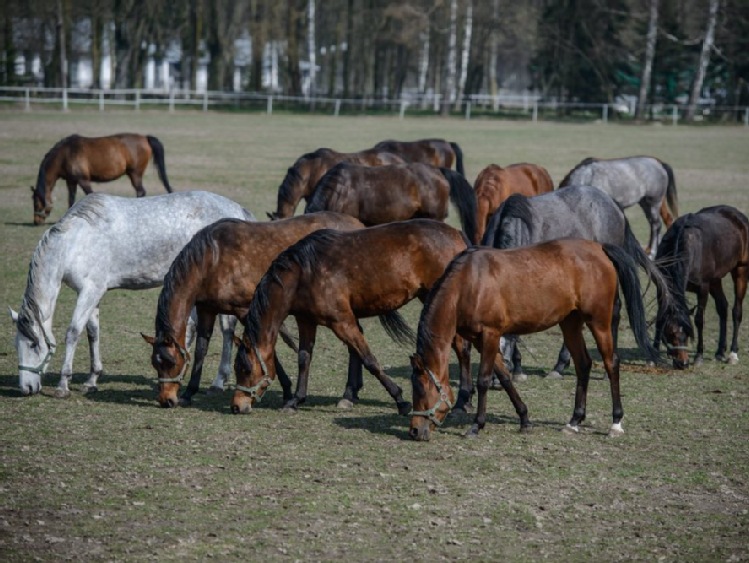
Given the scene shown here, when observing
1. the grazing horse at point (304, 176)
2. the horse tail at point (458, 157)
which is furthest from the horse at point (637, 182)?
the grazing horse at point (304, 176)

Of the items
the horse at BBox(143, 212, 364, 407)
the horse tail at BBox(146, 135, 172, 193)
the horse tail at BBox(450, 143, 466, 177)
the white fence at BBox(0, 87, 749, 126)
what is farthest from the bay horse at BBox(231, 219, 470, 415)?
the white fence at BBox(0, 87, 749, 126)

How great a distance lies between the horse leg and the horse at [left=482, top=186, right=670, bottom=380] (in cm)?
162

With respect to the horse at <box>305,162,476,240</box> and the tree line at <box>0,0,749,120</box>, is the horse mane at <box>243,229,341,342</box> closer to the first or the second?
the horse at <box>305,162,476,240</box>

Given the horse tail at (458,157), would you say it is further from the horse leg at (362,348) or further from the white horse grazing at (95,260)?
the horse leg at (362,348)

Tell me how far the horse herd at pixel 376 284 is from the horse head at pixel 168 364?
13 millimetres

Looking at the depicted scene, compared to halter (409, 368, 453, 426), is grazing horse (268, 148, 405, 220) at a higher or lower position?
higher

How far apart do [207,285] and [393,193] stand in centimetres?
647

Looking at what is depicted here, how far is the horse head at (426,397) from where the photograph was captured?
26.0 feet

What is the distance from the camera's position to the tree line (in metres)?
61.1

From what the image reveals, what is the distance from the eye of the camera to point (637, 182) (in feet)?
59.5

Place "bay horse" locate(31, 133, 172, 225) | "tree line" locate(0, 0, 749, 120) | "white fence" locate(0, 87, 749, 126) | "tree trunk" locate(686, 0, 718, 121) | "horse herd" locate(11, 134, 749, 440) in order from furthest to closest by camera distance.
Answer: "tree line" locate(0, 0, 749, 120) → "white fence" locate(0, 87, 749, 126) → "tree trunk" locate(686, 0, 718, 121) → "bay horse" locate(31, 133, 172, 225) → "horse herd" locate(11, 134, 749, 440)

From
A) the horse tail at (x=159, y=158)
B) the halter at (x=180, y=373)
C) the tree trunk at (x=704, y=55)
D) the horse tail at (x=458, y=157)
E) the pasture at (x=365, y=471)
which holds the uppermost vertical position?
the tree trunk at (x=704, y=55)

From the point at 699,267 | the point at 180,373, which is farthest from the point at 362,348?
the point at 699,267

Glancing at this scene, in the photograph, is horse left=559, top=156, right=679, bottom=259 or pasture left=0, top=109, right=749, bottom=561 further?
horse left=559, top=156, right=679, bottom=259
